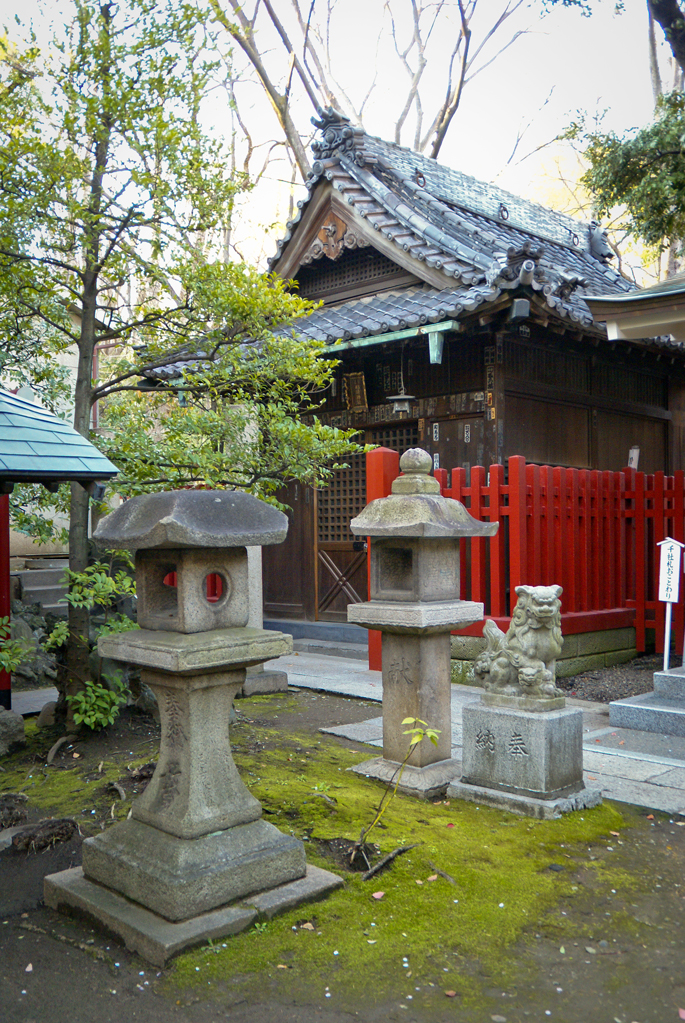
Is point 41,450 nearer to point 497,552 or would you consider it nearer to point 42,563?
point 497,552

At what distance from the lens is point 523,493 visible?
8320mm

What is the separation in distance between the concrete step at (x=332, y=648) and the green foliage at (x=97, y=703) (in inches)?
187

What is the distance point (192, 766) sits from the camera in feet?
12.3

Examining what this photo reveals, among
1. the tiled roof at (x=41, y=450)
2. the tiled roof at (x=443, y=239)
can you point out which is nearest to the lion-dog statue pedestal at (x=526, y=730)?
the tiled roof at (x=41, y=450)

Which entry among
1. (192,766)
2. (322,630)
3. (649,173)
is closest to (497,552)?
(322,630)

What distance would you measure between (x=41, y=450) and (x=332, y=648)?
604 cm

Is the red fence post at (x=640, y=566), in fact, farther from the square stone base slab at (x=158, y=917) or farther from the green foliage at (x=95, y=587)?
the square stone base slab at (x=158, y=917)

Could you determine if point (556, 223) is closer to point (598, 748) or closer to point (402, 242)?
point (402, 242)

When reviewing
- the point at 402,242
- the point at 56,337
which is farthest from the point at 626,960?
the point at 402,242

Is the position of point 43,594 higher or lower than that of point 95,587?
lower

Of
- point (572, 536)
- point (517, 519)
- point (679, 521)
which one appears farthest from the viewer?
point (679, 521)

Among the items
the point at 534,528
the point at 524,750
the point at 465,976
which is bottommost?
the point at 465,976

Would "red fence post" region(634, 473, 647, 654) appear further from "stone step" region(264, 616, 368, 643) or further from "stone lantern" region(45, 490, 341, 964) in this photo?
"stone lantern" region(45, 490, 341, 964)

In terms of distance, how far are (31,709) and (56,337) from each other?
12.2 feet
